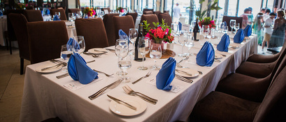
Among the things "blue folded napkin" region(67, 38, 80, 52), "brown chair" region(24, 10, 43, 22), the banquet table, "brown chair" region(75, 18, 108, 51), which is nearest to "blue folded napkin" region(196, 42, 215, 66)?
the banquet table

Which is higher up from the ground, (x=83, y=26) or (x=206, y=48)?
(x=83, y=26)

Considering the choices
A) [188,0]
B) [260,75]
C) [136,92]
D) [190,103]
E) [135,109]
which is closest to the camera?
[135,109]

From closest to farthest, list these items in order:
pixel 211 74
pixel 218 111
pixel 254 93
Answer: pixel 218 111 < pixel 211 74 < pixel 254 93

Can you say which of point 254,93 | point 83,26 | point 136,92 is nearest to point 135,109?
point 136,92

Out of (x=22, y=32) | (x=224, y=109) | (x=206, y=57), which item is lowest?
(x=224, y=109)

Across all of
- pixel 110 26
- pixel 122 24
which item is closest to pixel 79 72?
pixel 122 24

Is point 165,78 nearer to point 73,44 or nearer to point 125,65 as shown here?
point 125,65

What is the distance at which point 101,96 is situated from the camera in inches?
40.3

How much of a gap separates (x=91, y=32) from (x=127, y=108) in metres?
1.79

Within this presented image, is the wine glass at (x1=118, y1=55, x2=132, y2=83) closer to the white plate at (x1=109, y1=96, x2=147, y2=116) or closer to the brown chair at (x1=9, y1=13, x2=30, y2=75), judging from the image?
the white plate at (x1=109, y1=96, x2=147, y2=116)

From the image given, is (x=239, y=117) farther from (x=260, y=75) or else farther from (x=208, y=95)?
(x=260, y=75)

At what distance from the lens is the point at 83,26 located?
240 cm

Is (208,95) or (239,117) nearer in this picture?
(239,117)

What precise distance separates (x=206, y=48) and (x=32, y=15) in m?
4.32
